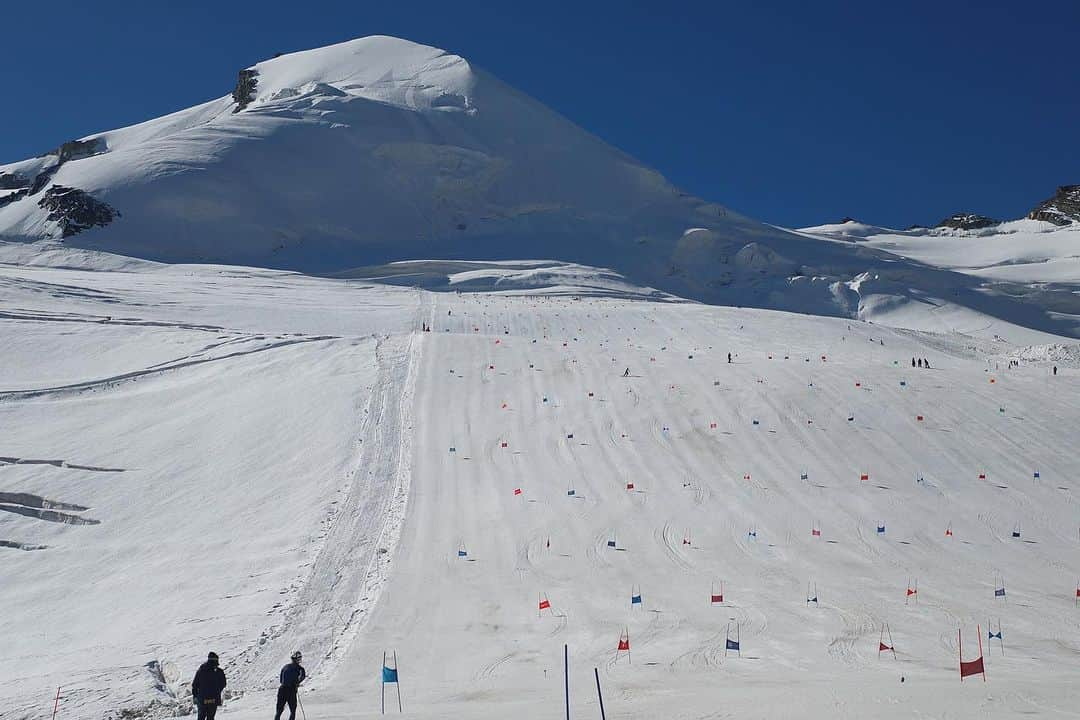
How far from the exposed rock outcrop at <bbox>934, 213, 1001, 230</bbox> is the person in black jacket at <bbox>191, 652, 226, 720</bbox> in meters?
164

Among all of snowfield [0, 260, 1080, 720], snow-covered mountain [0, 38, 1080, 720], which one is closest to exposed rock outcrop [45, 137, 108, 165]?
snow-covered mountain [0, 38, 1080, 720]

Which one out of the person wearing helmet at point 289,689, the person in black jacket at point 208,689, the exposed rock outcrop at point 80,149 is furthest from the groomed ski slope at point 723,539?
the exposed rock outcrop at point 80,149

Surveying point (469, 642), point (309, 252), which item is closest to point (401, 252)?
point (309, 252)

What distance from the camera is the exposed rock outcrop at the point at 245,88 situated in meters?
130

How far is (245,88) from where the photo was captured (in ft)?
438

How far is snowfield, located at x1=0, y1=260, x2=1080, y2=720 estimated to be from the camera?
1250 cm

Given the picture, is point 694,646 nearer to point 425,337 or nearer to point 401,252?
point 425,337

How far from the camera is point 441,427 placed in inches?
1087

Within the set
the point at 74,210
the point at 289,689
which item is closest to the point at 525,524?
the point at 289,689

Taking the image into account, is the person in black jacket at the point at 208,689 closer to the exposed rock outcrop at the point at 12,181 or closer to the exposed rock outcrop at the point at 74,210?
the exposed rock outcrop at the point at 74,210

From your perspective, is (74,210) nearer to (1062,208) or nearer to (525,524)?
(525,524)

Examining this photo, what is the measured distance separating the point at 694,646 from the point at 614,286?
61668mm

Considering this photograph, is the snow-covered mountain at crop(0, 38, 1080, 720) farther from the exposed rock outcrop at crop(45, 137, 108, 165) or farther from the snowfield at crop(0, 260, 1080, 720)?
the exposed rock outcrop at crop(45, 137, 108, 165)

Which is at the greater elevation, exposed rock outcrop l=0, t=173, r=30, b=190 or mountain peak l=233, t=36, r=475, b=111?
mountain peak l=233, t=36, r=475, b=111
